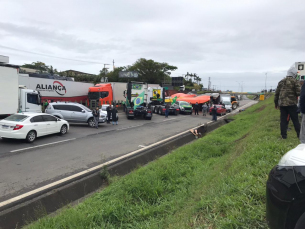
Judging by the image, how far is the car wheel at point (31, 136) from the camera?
36.1 feet

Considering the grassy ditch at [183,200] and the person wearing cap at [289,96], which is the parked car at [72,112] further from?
the person wearing cap at [289,96]

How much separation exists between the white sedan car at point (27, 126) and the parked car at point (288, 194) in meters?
11.0

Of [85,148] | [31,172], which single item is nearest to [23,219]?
[31,172]

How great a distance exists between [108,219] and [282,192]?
3091 mm

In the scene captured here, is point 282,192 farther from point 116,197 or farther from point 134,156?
point 134,156

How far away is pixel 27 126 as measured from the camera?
10969mm

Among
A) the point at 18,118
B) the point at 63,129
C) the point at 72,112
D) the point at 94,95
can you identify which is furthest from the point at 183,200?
the point at 94,95

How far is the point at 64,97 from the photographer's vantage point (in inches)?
1035

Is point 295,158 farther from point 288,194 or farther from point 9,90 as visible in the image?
point 9,90

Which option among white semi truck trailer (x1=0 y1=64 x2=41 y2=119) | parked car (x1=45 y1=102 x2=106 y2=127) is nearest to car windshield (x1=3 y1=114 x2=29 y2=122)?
white semi truck trailer (x1=0 y1=64 x2=41 y2=119)

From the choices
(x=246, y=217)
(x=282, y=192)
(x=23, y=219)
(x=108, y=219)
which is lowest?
(x=23, y=219)

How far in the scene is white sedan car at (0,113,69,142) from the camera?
35.0 ft

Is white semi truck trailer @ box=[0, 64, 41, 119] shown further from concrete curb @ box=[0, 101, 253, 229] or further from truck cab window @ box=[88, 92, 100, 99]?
truck cab window @ box=[88, 92, 100, 99]

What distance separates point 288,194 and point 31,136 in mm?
11452
